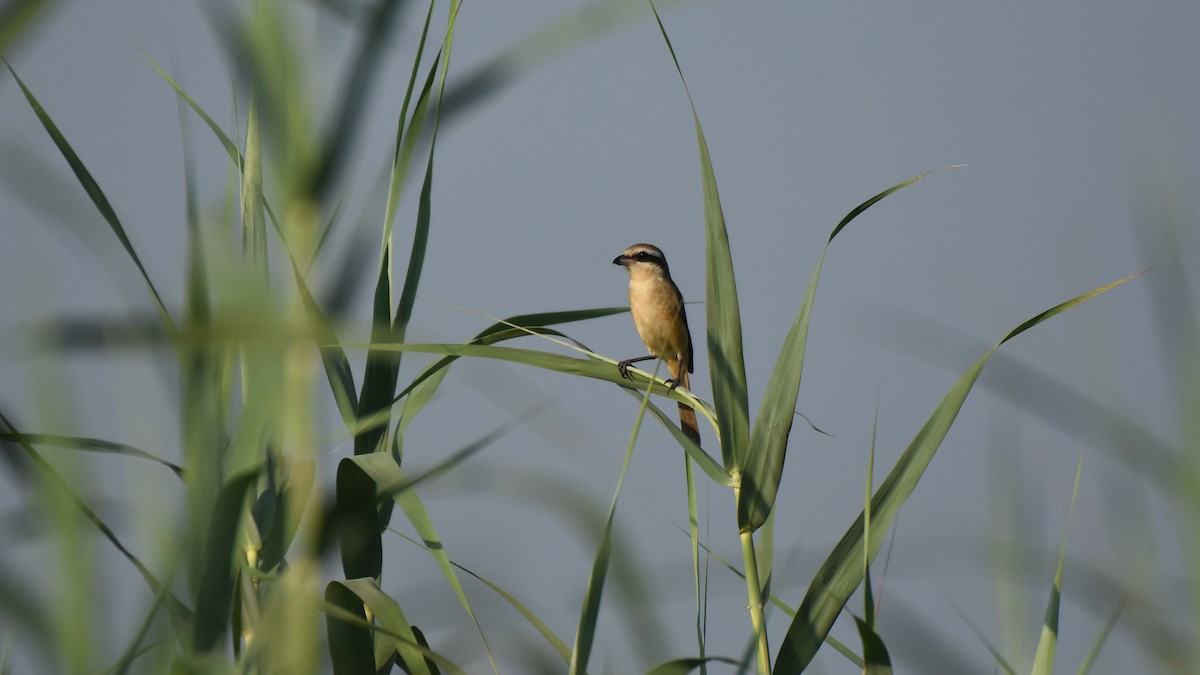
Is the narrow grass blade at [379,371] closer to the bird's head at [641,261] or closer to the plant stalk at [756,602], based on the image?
the plant stalk at [756,602]

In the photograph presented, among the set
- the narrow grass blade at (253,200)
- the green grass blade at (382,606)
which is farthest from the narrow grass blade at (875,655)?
the narrow grass blade at (253,200)

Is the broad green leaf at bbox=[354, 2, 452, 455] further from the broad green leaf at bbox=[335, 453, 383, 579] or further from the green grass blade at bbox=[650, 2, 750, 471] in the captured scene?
the green grass blade at bbox=[650, 2, 750, 471]

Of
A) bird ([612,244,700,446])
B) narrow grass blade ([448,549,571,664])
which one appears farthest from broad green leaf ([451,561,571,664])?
bird ([612,244,700,446])

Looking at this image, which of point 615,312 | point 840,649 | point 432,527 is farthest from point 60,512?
point 840,649

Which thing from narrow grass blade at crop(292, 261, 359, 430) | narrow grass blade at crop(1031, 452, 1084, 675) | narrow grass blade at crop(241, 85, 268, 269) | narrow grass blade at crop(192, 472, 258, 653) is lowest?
narrow grass blade at crop(1031, 452, 1084, 675)

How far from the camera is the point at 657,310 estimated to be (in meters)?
3.35

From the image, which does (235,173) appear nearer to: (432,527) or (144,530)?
(432,527)

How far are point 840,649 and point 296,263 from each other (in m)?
0.81

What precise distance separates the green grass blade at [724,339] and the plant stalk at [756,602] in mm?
95

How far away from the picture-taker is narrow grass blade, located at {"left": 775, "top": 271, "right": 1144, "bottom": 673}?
1.11m

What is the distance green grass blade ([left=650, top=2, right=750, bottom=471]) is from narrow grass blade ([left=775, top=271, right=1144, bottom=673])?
6.2 inches

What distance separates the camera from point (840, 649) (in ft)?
4.05

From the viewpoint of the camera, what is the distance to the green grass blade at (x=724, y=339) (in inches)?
47.3

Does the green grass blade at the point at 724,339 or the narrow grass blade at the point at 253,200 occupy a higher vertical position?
the narrow grass blade at the point at 253,200
